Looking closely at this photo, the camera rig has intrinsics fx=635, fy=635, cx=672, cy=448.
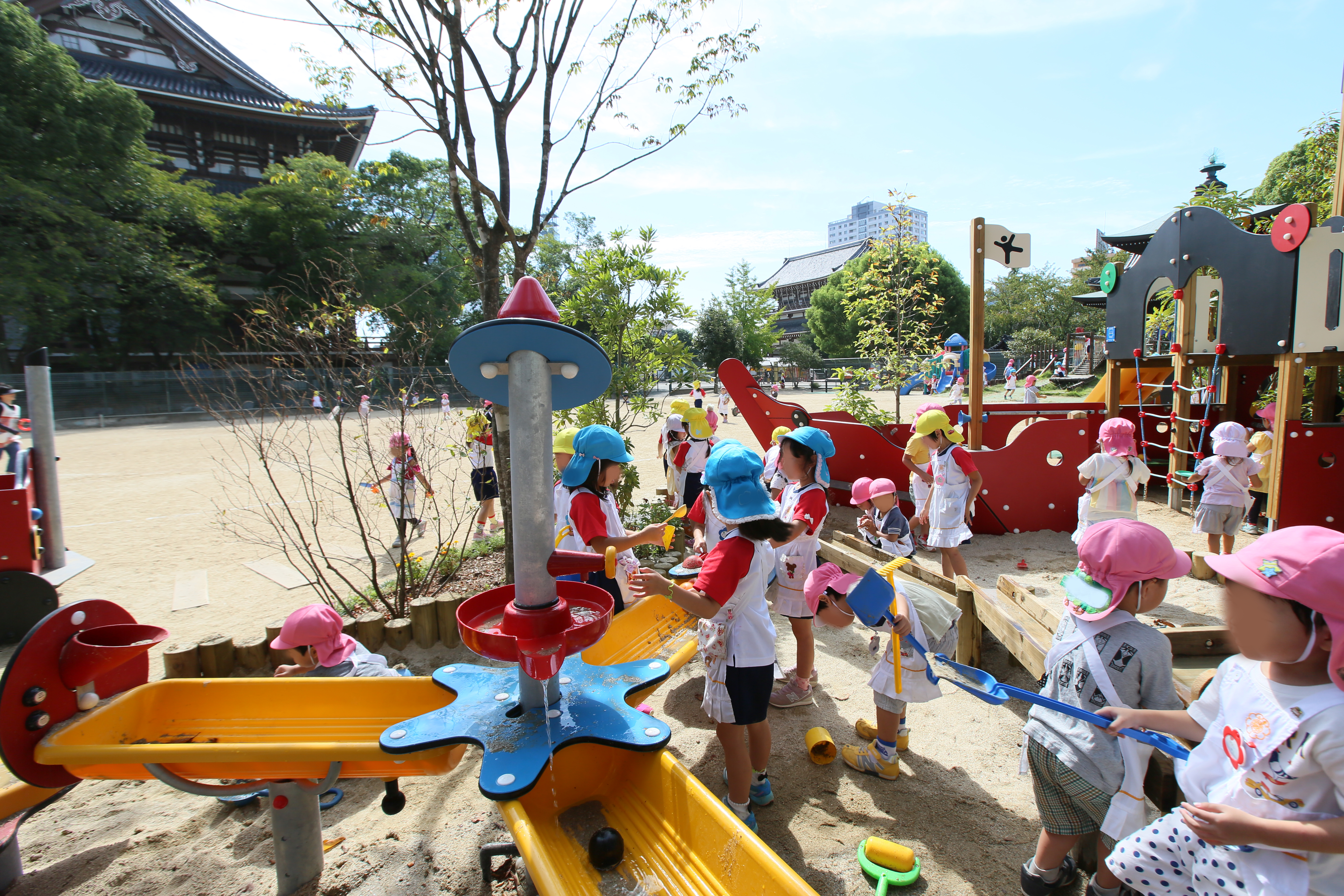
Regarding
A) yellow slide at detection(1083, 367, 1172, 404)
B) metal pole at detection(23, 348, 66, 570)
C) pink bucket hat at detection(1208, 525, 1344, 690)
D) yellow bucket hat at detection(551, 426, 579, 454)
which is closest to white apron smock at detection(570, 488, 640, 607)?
yellow bucket hat at detection(551, 426, 579, 454)

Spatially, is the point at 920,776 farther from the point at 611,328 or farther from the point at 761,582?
the point at 611,328

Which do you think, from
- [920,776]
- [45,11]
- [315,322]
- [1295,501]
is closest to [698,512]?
[920,776]

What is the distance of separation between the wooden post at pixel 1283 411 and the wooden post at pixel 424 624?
7457 millimetres

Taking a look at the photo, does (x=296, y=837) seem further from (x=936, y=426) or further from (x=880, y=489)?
(x=936, y=426)

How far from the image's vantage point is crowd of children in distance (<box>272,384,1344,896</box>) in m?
1.33

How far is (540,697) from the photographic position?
1.93 m

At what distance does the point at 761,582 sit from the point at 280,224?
29103 mm

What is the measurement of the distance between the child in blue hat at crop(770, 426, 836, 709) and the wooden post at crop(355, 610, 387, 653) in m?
2.51

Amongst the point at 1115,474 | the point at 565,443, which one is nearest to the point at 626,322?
the point at 565,443

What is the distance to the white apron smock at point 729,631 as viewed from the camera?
8.38 feet

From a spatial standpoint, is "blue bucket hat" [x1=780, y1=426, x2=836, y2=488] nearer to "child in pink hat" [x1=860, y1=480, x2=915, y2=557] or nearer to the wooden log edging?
"child in pink hat" [x1=860, y1=480, x2=915, y2=557]

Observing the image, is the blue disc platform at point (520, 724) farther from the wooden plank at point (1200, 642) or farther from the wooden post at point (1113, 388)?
the wooden post at point (1113, 388)

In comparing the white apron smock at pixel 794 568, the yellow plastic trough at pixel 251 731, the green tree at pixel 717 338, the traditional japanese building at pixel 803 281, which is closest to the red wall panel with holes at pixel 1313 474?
the white apron smock at pixel 794 568

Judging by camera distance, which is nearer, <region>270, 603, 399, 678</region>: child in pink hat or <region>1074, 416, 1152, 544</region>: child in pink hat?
<region>270, 603, 399, 678</region>: child in pink hat
